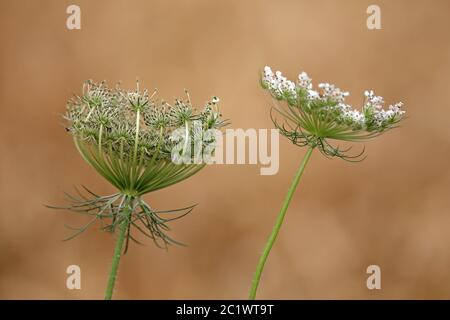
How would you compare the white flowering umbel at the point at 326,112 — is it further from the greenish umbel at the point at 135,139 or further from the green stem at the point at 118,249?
the green stem at the point at 118,249

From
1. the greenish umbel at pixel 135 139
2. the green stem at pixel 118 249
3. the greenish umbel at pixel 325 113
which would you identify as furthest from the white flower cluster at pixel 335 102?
the green stem at pixel 118 249

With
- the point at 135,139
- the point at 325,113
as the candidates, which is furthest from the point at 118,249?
the point at 325,113

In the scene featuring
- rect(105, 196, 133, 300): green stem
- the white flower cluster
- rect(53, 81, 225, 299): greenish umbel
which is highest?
the white flower cluster

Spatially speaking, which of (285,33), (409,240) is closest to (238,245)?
(409,240)

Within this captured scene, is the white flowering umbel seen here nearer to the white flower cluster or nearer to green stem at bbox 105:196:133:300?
the white flower cluster

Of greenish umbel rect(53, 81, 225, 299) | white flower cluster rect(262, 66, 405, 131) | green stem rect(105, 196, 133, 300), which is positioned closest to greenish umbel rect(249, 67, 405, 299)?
white flower cluster rect(262, 66, 405, 131)

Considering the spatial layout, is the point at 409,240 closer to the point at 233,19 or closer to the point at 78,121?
the point at 233,19
